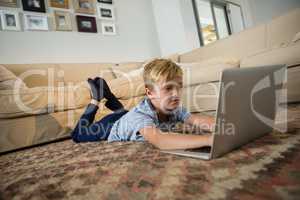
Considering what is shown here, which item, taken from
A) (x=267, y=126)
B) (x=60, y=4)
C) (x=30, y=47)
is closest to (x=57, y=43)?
(x=30, y=47)

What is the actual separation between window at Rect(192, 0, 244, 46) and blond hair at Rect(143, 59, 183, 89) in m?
3.25

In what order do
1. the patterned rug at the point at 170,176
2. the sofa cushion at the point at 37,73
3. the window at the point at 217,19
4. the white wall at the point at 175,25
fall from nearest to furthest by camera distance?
the patterned rug at the point at 170,176 < the sofa cushion at the point at 37,73 < the white wall at the point at 175,25 < the window at the point at 217,19

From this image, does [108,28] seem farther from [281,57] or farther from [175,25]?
[281,57]

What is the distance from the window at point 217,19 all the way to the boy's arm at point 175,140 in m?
3.51

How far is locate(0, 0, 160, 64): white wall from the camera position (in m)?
2.44

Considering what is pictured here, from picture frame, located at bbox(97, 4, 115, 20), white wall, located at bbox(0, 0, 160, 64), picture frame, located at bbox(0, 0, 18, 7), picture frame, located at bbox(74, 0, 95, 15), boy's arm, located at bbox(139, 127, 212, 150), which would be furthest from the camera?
picture frame, located at bbox(97, 4, 115, 20)

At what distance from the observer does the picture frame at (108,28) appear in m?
3.11

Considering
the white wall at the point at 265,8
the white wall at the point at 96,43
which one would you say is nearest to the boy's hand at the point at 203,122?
the white wall at the point at 96,43

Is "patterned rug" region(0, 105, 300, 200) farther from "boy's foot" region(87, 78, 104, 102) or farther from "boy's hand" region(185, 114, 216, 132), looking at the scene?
"boy's foot" region(87, 78, 104, 102)

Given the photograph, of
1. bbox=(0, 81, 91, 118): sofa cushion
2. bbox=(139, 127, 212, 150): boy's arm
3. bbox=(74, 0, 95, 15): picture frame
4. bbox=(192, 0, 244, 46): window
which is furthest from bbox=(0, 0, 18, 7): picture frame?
bbox=(192, 0, 244, 46): window

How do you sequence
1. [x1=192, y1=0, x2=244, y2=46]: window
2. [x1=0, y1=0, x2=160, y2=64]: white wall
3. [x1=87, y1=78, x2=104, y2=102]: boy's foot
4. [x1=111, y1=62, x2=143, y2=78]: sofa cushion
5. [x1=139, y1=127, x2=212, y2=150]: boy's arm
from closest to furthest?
1. [x1=139, y1=127, x2=212, y2=150]: boy's arm
2. [x1=87, y1=78, x2=104, y2=102]: boy's foot
3. [x1=0, y1=0, x2=160, y2=64]: white wall
4. [x1=111, y1=62, x2=143, y2=78]: sofa cushion
5. [x1=192, y1=0, x2=244, y2=46]: window

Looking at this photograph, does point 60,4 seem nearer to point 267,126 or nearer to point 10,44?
point 10,44

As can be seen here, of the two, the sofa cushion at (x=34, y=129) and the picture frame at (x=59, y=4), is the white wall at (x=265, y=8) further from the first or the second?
the sofa cushion at (x=34, y=129)

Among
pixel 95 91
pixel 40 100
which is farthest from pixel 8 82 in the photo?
pixel 95 91
